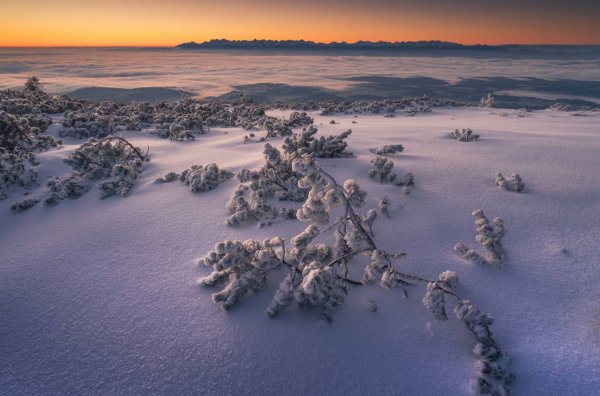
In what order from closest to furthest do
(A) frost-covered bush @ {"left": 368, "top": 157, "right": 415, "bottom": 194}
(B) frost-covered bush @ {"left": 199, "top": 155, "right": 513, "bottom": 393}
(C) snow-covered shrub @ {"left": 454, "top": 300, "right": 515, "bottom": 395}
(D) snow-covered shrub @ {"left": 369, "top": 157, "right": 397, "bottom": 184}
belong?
(C) snow-covered shrub @ {"left": 454, "top": 300, "right": 515, "bottom": 395}, (B) frost-covered bush @ {"left": 199, "top": 155, "right": 513, "bottom": 393}, (A) frost-covered bush @ {"left": 368, "top": 157, "right": 415, "bottom": 194}, (D) snow-covered shrub @ {"left": 369, "top": 157, "right": 397, "bottom": 184}

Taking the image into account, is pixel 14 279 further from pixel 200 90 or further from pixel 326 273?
pixel 200 90

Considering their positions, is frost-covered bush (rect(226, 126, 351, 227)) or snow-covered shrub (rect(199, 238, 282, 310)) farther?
frost-covered bush (rect(226, 126, 351, 227))

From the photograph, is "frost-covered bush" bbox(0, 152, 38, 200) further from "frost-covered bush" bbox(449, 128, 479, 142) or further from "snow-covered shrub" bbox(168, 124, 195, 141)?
"frost-covered bush" bbox(449, 128, 479, 142)

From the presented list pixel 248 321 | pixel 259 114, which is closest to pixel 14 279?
pixel 248 321

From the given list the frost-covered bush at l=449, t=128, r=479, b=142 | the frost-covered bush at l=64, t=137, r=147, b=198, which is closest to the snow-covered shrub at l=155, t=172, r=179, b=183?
the frost-covered bush at l=64, t=137, r=147, b=198

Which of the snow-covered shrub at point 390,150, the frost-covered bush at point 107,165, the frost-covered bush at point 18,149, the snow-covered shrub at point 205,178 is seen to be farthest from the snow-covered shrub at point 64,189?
the snow-covered shrub at point 390,150

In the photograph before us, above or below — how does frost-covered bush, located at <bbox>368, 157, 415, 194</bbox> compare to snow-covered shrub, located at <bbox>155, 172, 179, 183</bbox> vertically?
above
